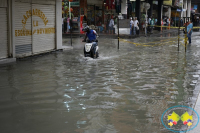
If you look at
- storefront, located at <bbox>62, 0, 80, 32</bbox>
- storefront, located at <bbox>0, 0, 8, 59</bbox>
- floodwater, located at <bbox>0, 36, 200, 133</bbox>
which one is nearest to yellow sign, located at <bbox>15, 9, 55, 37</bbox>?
storefront, located at <bbox>0, 0, 8, 59</bbox>

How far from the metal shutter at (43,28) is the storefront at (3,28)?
2.42m

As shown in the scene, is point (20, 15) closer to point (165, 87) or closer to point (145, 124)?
point (165, 87)

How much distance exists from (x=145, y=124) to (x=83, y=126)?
1162 mm

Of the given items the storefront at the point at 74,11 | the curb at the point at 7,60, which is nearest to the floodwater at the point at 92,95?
the curb at the point at 7,60

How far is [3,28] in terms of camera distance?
607 inches

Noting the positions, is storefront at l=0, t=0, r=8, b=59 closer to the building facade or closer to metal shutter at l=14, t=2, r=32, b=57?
the building facade

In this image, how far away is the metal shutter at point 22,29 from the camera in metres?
16.6

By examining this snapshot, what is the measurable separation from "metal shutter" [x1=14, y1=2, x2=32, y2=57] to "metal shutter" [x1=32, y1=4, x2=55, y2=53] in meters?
0.44

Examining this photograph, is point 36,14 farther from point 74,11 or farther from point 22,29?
point 74,11

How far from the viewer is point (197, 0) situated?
86.3m

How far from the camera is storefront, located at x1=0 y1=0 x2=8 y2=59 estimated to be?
15.3m

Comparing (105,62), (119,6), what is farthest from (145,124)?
(119,6)

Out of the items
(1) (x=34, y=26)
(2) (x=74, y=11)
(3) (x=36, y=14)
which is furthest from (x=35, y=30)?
(2) (x=74, y=11)

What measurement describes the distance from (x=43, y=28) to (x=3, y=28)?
370 centimetres
